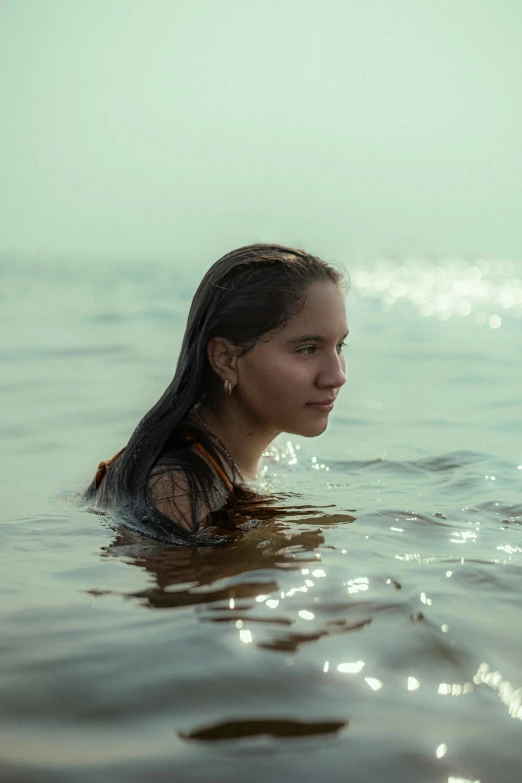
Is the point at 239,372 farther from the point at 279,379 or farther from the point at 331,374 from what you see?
the point at 331,374

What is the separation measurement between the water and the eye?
72cm

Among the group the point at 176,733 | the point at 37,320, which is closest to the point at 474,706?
the point at 176,733

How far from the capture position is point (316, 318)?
4105 mm

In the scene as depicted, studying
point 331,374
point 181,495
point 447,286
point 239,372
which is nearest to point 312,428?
point 331,374

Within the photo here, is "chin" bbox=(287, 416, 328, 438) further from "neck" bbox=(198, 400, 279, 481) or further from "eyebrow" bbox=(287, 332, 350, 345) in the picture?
"eyebrow" bbox=(287, 332, 350, 345)

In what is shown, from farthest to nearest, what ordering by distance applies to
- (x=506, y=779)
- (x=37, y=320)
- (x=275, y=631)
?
(x=37, y=320) < (x=275, y=631) < (x=506, y=779)

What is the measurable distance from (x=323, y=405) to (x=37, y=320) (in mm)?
10629

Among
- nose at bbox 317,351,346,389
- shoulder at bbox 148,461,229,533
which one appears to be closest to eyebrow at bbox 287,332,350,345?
nose at bbox 317,351,346,389

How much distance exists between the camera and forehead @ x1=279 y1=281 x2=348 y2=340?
4105 millimetres

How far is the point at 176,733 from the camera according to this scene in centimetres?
208

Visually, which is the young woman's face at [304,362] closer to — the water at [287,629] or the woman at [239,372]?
the woman at [239,372]

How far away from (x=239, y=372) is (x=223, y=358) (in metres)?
0.10

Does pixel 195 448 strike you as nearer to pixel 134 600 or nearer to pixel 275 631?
pixel 134 600

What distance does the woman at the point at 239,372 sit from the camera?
404cm
